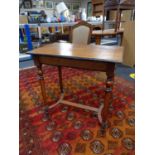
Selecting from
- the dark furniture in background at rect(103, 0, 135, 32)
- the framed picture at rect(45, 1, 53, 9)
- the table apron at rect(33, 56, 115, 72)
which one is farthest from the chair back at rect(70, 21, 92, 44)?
the framed picture at rect(45, 1, 53, 9)

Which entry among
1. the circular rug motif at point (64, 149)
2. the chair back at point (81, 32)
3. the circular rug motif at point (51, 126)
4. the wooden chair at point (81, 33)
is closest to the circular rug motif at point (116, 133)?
the circular rug motif at point (64, 149)

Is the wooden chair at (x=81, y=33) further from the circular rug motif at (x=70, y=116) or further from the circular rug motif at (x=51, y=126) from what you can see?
the circular rug motif at (x=51, y=126)

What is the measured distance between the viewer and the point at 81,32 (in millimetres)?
1916

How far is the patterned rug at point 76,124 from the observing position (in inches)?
44.9

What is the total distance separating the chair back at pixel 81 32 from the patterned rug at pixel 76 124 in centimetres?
70

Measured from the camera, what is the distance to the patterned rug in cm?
114

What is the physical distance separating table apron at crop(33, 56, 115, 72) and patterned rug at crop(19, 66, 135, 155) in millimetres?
648

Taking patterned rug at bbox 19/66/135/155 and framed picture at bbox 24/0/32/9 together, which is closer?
patterned rug at bbox 19/66/135/155

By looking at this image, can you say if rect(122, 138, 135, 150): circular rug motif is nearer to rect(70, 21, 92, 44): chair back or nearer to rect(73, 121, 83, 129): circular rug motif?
rect(73, 121, 83, 129): circular rug motif

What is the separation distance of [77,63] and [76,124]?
678 millimetres
